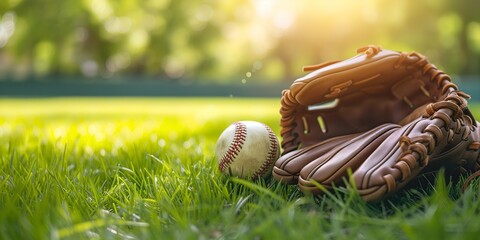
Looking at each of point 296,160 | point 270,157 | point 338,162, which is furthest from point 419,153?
point 270,157

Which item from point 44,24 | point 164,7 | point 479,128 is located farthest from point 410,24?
point 479,128

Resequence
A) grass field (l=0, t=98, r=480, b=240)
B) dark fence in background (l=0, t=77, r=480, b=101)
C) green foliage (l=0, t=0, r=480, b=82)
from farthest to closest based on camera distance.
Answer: dark fence in background (l=0, t=77, r=480, b=101), green foliage (l=0, t=0, r=480, b=82), grass field (l=0, t=98, r=480, b=240)

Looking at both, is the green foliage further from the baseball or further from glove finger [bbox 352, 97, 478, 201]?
glove finger [bbox 352, 97, 478, 201]

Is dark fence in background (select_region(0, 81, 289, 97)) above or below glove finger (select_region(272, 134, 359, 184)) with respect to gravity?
below

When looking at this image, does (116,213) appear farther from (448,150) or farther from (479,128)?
(479,128)

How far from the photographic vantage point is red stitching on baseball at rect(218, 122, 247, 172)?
7.34ft

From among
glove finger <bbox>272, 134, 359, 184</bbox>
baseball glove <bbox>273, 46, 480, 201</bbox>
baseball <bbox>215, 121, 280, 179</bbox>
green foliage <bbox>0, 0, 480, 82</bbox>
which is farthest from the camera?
green foliage <bbox>0, 0, 480, 82</bbox>

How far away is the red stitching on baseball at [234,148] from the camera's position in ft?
7.34

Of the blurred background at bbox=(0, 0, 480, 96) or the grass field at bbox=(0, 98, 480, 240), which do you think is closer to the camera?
the grass field at bbox=(0, 98, 480, 240)

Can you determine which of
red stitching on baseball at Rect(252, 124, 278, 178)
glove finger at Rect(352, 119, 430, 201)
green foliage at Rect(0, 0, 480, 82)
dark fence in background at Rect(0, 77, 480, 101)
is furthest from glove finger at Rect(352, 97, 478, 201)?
dark fence in background at Rect(0, 77, 480, 101)

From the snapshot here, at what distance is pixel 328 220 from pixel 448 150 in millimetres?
666

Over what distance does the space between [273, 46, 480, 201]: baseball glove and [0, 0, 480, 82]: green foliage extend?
49.1 ft

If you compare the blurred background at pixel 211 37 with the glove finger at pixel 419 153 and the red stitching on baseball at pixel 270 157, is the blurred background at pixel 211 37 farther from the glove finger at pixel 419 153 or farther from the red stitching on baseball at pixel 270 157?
the glove finger at pixel 419 153

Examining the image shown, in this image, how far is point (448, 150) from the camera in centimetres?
197
